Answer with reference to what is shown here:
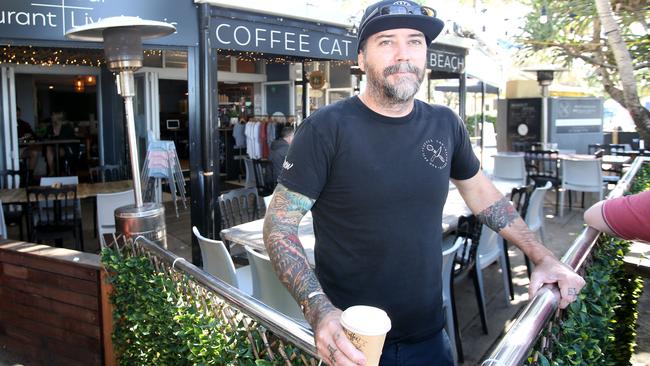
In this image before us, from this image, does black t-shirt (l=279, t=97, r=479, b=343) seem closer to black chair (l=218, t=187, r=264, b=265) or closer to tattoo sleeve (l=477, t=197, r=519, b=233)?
tattoo sleeve (l=477, t=197, r=519, b=233)

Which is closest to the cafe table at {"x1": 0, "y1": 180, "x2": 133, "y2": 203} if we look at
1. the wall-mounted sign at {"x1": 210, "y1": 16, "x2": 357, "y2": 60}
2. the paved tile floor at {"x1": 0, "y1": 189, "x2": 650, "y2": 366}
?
the paved tile floor at {"x1": 0, "y1": 189, "x2": 650, "y2": 366}

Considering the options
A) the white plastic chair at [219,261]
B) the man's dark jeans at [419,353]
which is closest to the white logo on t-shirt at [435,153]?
the man's dark jeans at [419,353]

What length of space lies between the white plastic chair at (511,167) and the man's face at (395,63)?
696cm

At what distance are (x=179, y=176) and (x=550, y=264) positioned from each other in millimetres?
7382

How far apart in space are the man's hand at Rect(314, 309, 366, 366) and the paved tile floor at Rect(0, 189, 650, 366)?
2.61m

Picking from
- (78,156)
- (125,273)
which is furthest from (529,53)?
(78,156)

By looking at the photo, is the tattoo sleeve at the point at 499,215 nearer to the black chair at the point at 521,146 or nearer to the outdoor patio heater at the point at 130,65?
the outdoor patio heater at the point at 130,65

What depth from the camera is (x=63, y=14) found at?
4465 millimetres

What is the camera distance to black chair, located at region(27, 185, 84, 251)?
5.29 meters

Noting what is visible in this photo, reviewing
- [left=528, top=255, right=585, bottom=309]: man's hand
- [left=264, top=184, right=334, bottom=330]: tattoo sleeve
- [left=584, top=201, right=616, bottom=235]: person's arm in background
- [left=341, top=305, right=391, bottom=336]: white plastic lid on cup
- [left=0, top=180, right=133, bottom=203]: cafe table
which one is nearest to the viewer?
[left=341, top=305, right=391, bottom=336]: white plastic lid on cup

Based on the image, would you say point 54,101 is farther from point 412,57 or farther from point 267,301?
point 412,57

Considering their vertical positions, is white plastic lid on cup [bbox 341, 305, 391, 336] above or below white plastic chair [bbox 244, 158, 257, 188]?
above

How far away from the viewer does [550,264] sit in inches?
62.9

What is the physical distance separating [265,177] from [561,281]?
6.11 m
